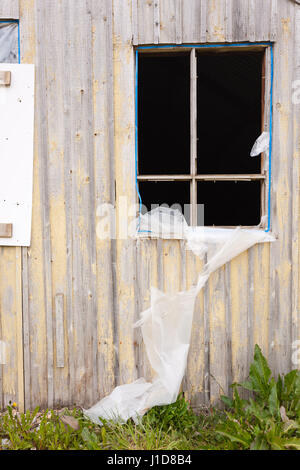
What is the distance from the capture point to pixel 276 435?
226 centimetres

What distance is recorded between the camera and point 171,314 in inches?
107

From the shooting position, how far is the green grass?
2.32 metres

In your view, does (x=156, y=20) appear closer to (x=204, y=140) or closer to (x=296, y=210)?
(x=296, y=210)

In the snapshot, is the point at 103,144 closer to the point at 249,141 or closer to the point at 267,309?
the point at 267,309

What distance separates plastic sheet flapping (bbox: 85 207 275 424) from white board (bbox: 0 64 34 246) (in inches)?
36.4

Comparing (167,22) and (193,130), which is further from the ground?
(167,22)

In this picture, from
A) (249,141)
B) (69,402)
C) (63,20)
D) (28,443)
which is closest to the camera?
(28,443)

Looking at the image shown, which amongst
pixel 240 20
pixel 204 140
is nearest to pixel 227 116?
pixel 204 140

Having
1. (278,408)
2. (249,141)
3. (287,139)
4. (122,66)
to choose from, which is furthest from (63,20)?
(249,141)

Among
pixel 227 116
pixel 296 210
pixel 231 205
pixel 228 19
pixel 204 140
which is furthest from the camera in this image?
pixel 204 140

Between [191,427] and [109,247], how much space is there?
147cm

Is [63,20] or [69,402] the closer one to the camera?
[63,20]

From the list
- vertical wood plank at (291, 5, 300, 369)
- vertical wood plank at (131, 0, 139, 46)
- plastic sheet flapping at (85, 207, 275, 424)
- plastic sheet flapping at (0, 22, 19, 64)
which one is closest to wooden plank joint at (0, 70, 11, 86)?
plastic sheet flapping at (0, 22, 19, 64)

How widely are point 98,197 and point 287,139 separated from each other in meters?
1.50
